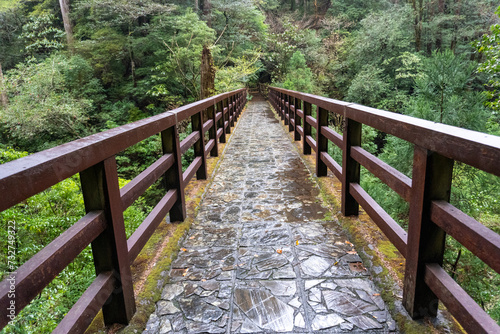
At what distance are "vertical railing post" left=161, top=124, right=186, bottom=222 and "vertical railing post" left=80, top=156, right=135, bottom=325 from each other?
118cm

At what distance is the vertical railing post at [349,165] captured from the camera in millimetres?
2877

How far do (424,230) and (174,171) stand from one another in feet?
6.98

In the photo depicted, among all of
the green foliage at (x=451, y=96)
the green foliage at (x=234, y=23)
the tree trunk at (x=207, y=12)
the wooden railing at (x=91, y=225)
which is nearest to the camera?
the wooden railing at (x=91, y=225)

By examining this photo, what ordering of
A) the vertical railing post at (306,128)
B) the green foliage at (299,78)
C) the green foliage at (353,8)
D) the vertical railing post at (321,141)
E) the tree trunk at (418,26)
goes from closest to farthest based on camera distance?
the vertical railing post at (321,141), the vertical railing post at (306,128), the green foliage at (299,78), the tree trunk at (418,26), the green foliage at (353,8)

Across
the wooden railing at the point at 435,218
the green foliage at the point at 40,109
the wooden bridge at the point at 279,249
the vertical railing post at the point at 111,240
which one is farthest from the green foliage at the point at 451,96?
the green foliage at the point at 40,109

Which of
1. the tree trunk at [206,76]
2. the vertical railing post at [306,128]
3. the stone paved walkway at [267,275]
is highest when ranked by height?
the tree trunk at [206,76]

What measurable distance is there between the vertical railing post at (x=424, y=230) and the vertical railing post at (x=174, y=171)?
6.53 ft

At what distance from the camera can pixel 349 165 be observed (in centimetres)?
297

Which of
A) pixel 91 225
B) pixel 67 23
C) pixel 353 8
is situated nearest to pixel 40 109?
pixel 67 23

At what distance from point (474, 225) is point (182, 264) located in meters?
1.94

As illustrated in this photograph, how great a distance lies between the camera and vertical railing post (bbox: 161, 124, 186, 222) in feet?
9.55

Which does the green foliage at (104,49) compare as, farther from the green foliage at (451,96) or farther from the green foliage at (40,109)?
the green foliage at (451,96)

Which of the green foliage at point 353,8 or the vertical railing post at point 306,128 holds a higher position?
the green foliage at point 353,8

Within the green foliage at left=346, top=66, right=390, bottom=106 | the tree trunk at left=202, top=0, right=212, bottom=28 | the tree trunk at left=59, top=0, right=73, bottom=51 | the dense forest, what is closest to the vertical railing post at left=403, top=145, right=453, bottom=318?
the dense forest
